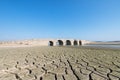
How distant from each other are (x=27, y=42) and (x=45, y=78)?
77.5 feet

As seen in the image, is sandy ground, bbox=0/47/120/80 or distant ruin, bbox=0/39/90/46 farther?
distant ruin, bbox=0/39/90/46

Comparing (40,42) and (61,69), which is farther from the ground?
(40,42)

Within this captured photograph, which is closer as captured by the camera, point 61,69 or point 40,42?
point 61,69

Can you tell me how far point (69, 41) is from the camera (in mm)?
38219

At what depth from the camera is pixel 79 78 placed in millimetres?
2221

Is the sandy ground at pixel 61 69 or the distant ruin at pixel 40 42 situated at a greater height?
the distant ruin at pixel 40 42

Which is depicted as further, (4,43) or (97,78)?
(4,43)

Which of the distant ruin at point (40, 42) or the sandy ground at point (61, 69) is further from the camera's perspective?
the distant ruin at point (40, 42)

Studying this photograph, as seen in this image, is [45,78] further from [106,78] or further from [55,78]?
[106,78]

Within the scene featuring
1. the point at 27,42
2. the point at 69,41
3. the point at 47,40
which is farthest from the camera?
the point at 69,41

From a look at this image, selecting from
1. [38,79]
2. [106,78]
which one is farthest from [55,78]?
[106,78]

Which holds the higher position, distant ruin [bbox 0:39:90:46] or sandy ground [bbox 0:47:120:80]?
distant ruin [bbox 0:39:90:46]

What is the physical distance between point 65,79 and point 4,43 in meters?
22.3

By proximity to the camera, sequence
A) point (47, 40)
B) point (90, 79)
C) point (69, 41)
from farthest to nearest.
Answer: point (69, 41) < point (47, 40) < point (90, 79)
